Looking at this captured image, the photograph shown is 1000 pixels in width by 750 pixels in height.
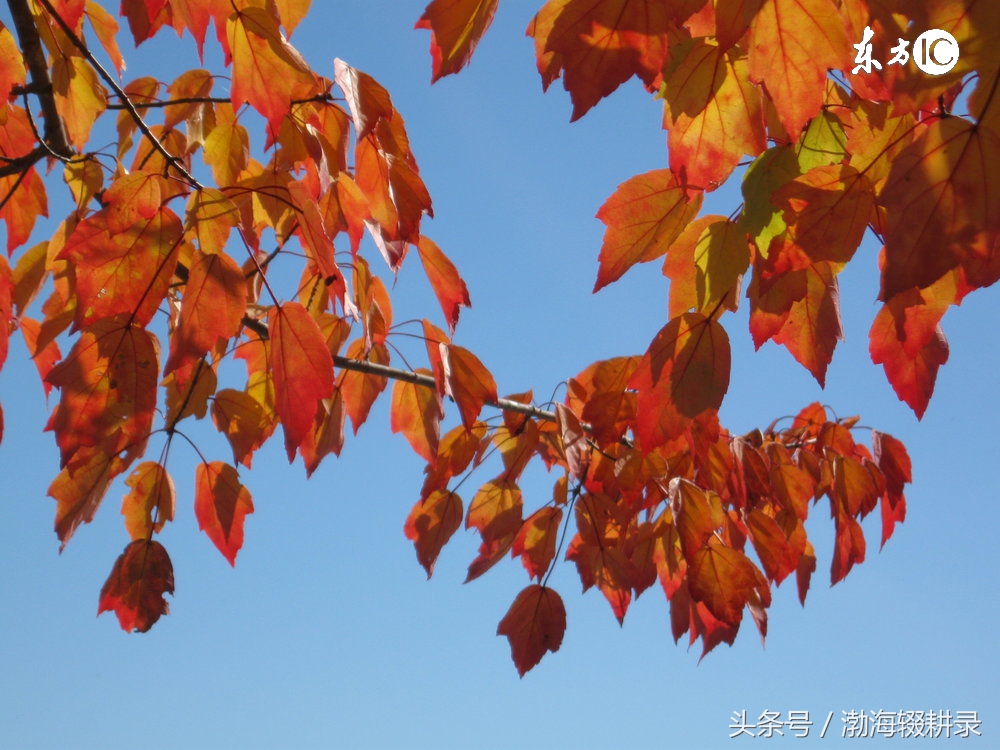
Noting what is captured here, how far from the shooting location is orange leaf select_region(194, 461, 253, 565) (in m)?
1.50

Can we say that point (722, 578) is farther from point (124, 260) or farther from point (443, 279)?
point (124, 260)

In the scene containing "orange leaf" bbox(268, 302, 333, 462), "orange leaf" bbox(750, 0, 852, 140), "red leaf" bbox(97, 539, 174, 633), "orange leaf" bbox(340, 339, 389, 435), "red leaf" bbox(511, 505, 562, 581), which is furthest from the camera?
"red leaf" bbox(511, 505, 562, 581)

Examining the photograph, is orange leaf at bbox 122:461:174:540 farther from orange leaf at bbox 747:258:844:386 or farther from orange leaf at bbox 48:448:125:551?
orange leaf at bbox 747:258:844:386

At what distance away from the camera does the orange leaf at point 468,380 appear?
1458 millimetres

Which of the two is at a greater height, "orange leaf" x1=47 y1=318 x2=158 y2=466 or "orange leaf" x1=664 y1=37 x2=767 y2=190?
"orange leaf" x1=664 y1=37 x2=767 y2=190

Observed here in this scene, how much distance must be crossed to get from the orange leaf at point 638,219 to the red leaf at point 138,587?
84 centimetres

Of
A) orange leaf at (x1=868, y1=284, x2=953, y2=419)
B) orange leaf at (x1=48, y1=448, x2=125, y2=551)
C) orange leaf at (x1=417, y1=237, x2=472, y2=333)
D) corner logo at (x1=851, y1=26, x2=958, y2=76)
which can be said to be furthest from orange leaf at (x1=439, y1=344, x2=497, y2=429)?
corner logo at (x1=851, y1=26, x2=958, y2=76)

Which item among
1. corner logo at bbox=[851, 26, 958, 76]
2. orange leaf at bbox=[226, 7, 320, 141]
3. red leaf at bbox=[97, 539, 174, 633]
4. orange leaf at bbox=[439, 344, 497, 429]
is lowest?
red leaf at bbox=[97, 539, 174, 633]

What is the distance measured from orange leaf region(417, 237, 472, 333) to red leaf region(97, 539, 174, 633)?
0.59m

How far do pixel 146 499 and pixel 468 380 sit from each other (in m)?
0.60

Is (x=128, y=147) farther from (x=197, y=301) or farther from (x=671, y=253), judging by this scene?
(x=671, y=253)

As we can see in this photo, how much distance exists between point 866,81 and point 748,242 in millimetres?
219

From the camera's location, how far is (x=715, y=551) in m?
1.50

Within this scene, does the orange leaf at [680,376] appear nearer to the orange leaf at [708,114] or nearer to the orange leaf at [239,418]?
the orange leaf at [708,114]
